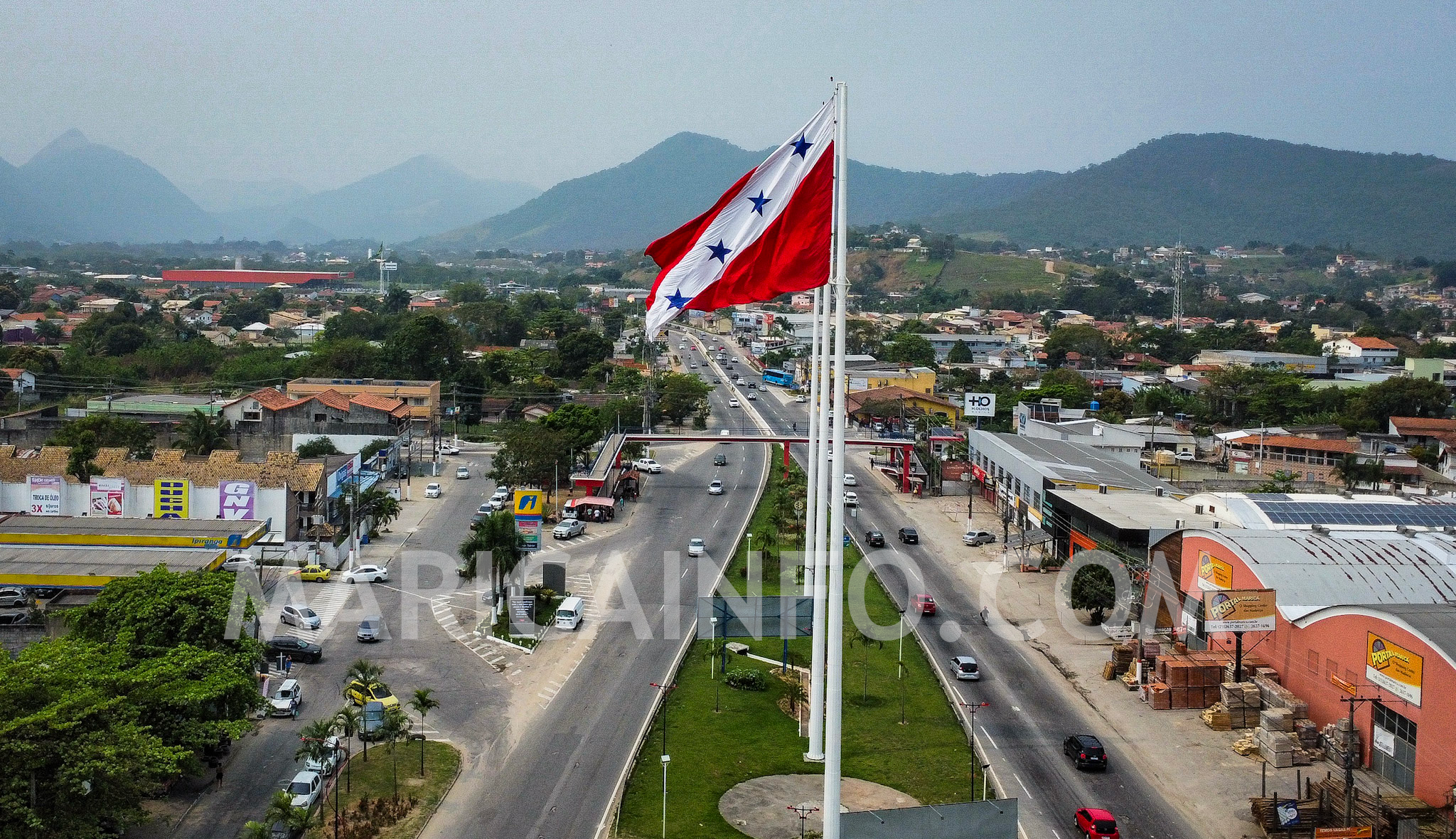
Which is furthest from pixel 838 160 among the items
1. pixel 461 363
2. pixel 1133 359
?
pixel 1133 359

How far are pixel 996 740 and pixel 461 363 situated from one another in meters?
54.1

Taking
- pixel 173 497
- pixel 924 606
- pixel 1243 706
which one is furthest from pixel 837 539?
pixel 173 497

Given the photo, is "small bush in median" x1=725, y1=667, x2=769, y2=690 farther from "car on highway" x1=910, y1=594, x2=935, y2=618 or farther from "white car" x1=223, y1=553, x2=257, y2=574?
"white car" x1=223, y1=553, x2=257, y2=574

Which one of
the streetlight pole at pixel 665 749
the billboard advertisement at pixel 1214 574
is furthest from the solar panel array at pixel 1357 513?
the streetlight pole at pixel 665 749

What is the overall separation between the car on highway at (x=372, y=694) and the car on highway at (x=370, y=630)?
417 centimetres

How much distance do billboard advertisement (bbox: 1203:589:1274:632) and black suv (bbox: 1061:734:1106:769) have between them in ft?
14.4

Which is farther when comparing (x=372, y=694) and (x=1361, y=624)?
(x=372, y=694)

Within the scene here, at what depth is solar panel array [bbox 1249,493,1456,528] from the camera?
2964cm

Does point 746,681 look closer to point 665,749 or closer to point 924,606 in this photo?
point 665,749

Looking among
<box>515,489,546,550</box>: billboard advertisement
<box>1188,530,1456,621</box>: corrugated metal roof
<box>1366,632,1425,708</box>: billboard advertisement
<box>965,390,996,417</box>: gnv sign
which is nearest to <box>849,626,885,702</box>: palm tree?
<box>1188,530,1456,621</box>: corrugated metal roof

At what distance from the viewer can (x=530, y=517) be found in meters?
34.7

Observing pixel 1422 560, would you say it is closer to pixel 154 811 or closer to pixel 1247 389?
pixel 154 811

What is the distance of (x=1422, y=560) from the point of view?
2498cm

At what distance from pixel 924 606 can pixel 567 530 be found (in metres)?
12.3
